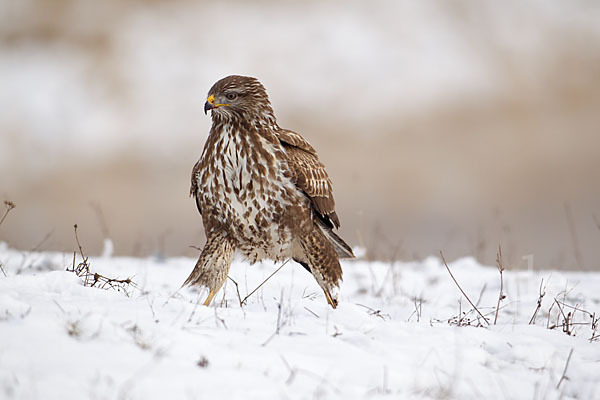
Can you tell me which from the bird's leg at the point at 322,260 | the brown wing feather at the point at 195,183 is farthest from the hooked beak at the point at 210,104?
the bird's leg at the point at 322,260

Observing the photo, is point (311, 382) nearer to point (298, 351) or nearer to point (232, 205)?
point (298, 351)

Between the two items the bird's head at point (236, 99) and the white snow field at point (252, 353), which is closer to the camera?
the white snow field at point (252, 353)

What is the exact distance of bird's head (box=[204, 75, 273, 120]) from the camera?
5.29 meters

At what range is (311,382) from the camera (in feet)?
9.63

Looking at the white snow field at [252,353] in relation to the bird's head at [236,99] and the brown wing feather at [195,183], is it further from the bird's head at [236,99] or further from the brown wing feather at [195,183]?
the bird's head at [236,99]

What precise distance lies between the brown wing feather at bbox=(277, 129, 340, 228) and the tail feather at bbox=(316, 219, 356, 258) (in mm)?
96

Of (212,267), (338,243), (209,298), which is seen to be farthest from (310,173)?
(209,298)

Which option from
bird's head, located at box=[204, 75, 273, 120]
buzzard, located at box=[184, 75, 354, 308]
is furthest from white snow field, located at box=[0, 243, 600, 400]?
bird's head, located at box=[204, 75, 273, 120]

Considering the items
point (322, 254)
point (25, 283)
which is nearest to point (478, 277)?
point (322, 254)

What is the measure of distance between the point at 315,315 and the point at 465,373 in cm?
114

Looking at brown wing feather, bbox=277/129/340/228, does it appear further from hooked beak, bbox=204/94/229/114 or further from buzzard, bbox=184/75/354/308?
hooked beak, bbox=204/94/229/114

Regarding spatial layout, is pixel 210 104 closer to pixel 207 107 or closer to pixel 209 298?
pixel 207 107

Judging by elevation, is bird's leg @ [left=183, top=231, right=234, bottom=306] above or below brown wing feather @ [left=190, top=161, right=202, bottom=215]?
below

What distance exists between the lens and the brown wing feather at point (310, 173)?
5.29 meters
